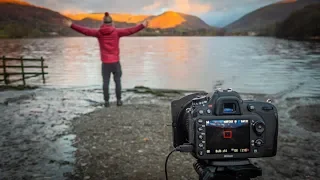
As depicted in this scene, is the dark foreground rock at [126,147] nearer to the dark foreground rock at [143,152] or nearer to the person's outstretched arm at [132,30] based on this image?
the dark foreground rock at [143,152]

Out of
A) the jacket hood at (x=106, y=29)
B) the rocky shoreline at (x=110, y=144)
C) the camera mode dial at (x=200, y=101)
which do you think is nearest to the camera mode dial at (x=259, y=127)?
the camera mode dial at (x=200, y=101)

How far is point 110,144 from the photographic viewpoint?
6.64 meters

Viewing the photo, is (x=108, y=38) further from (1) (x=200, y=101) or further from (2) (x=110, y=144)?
(1) (x=200, y=101)

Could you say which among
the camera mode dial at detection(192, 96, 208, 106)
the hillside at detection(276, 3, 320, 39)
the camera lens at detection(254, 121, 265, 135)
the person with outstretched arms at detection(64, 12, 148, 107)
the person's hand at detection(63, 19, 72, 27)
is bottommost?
the camera lens at detection(254, 121, 265, 135)

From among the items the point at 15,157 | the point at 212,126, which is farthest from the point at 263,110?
the point at 15,157


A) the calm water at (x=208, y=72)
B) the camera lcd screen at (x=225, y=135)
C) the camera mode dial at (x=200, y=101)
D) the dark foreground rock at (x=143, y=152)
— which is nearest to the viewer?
the camera lcd screen at (x=225, y=135)

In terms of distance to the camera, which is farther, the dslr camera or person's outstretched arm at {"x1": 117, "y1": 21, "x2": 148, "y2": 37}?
person's outstretched arm at {"x1": 117, "y1": 21, "x2": 148, "y2": 37}

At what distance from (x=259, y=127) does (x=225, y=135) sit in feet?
0.92

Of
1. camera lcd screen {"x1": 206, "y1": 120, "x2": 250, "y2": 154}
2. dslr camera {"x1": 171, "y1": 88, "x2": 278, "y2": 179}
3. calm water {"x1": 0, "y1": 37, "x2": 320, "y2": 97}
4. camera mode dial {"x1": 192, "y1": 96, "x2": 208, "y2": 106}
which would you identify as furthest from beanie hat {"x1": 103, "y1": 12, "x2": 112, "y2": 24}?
calm water {"x1": 0, "y1": 37, "x2": 320, "y2": 97}

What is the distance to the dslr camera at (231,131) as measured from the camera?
2.53m

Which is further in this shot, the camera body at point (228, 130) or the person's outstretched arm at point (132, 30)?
the person's outstretched arm at point (132, 30)

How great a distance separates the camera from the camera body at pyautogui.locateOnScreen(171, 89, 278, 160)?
2531 millimetres

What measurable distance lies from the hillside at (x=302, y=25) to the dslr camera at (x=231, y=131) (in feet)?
427

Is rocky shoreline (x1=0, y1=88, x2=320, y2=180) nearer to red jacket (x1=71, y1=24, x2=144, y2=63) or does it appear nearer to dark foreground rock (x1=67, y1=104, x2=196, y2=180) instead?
dark foreground rock (x1=67, y1=104, x2=196, y2=180)
